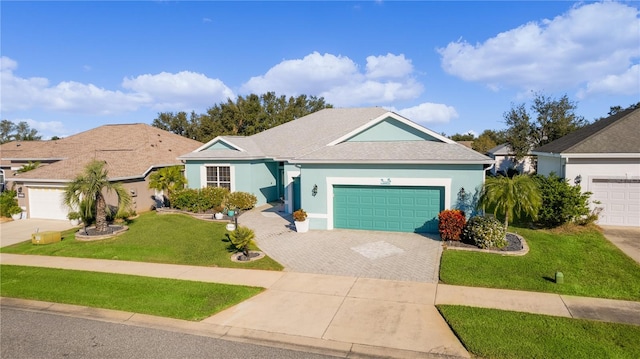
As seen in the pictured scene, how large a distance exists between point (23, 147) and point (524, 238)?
3784cm

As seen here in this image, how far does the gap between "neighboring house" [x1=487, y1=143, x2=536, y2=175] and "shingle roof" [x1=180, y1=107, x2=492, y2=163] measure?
18.5 meters

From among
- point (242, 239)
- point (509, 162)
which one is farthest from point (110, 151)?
point (509, 162)

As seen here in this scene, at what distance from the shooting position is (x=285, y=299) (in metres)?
9.41

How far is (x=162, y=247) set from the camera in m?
14.6

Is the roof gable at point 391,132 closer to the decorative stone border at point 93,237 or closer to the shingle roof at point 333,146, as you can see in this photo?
the shingle roof at point 333,146

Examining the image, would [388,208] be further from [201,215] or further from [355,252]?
[201,215]

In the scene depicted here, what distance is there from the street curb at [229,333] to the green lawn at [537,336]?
92 centimetres

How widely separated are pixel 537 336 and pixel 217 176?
19.8 meters

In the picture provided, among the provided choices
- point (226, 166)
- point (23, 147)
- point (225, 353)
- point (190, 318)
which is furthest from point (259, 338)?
point (23, 147)

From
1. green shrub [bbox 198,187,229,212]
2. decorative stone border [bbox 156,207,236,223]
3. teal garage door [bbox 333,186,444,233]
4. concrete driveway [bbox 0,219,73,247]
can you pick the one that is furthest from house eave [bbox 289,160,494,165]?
concrete driveway [bbox 0,219,73,247]

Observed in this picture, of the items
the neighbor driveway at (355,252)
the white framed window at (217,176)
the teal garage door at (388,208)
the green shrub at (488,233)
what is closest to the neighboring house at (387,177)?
the teal garage door at (388,208)

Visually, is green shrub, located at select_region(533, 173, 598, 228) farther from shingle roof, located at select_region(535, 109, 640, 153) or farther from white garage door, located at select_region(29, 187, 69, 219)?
white garage door, located at select_region(29, 187, 69, 219)

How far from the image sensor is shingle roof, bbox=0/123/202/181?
22.0 meters

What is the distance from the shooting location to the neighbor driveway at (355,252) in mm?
11297
